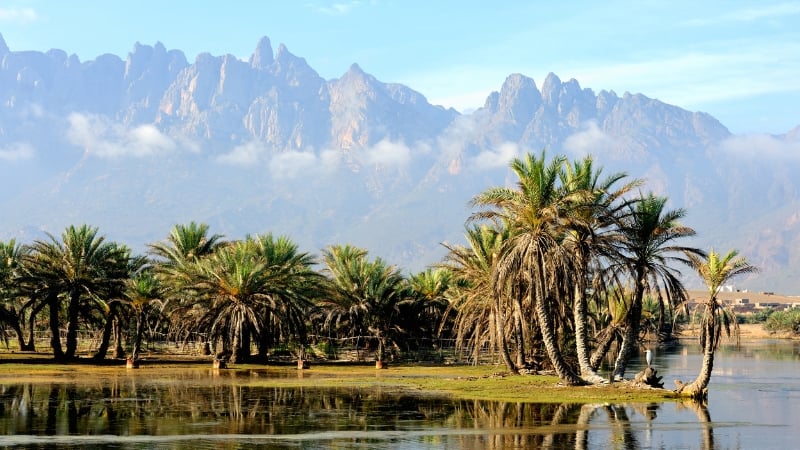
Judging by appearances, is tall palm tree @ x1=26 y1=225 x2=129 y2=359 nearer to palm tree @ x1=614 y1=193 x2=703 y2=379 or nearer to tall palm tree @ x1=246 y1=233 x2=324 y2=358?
tall palm tree @ x1=246 y1=233 x2=324 y2=358

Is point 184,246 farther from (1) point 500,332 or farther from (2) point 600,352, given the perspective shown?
(2) point 600,352

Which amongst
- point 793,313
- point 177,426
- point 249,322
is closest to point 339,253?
point 249,322

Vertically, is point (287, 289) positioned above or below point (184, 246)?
below

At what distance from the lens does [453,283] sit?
7306cm

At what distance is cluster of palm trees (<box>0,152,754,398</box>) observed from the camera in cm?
4225

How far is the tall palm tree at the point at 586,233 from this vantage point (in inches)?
1682

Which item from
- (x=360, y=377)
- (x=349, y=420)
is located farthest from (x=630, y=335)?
(x=349, y=420)

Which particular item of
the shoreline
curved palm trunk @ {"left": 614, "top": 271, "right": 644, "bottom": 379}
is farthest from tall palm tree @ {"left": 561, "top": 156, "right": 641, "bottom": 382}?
the shoreline

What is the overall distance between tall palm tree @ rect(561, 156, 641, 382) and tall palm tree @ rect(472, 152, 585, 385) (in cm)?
68

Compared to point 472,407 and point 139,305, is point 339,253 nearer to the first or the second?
point 139,305

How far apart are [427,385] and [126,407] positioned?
15.7 meters

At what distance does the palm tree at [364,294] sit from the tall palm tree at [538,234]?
28.6 metres

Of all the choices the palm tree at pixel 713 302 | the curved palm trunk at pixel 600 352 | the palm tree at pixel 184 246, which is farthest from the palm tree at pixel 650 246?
the palm tree at pixel 184 246

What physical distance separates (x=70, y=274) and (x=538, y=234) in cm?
3219
